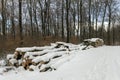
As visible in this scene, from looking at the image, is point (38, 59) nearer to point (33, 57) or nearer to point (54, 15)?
point (33, 57)

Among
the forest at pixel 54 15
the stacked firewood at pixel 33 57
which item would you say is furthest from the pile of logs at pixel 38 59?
the forest at pixel 54 15

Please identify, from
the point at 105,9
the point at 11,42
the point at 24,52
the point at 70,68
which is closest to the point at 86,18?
the point at 105,9

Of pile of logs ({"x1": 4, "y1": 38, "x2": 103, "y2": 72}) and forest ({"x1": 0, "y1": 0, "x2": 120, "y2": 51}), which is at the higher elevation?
forest ({"x1": 0, "y1": 0, "x2": 120, "y2": 51})

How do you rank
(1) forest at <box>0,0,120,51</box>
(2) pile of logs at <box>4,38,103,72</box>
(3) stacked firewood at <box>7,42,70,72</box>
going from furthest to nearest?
(1) forest at <box>0,0,120,51</box>
(3) stacked firewood at <box>7,42,70,72</box>
(2) pile of logs at <box>4,38,103,72</box>

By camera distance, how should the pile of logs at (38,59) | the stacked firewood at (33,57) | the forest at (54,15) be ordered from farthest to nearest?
the forest at (54,15), the stacked firewood at (33,57), the pile of logs at (38,59)

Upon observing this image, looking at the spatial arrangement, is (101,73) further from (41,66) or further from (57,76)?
(41,66)

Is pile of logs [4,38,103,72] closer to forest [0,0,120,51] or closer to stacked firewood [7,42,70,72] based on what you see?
stacked firewood [7,42,70,72]

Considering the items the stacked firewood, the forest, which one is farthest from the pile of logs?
the forest

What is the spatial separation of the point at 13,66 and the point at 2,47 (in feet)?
47.0

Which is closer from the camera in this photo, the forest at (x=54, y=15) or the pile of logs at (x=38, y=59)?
the pile of logs at (x=38, y=59)

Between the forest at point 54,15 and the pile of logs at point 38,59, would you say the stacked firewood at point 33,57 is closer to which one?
the pile of logs at point 38,59

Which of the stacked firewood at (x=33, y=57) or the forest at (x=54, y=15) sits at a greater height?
the forest at (x=54, y=15)

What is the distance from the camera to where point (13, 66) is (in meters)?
16.6

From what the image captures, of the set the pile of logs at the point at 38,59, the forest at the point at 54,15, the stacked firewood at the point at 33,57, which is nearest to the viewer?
the pile of logs at the point at 38,59
